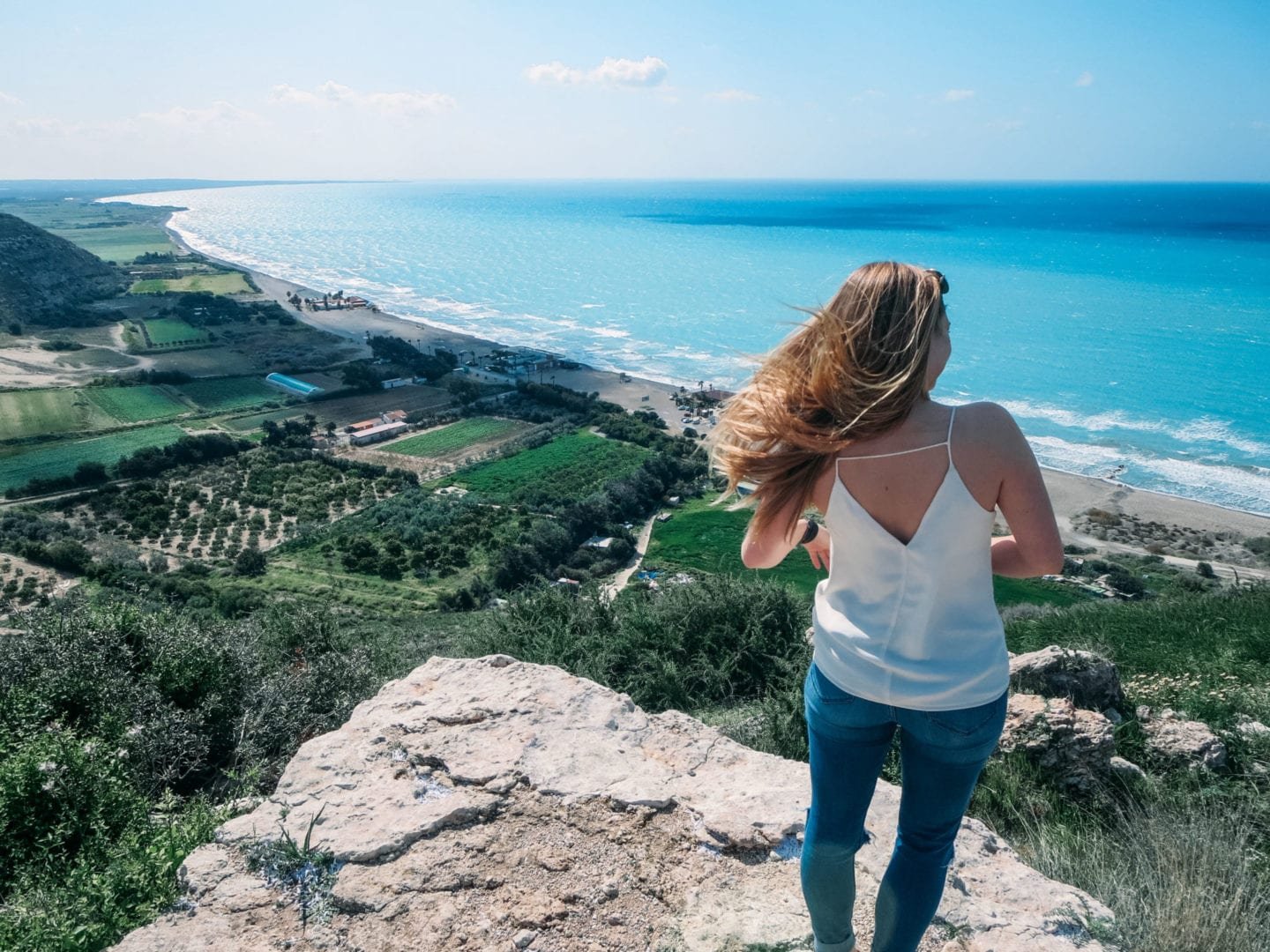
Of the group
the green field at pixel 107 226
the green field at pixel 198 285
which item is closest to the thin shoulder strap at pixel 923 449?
the green field at pixel 198 285

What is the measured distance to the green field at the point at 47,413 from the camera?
43.2m

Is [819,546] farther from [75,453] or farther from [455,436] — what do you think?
[75,453]

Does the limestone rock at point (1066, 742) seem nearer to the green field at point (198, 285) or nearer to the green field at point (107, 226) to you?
the green field at point (198, 285)

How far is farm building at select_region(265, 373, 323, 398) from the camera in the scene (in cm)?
5203

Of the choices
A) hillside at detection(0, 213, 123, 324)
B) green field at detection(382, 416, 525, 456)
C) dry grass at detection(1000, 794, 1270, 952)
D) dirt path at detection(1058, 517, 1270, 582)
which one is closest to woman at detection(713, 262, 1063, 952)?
dry grass at detection(1000, 794, 1270, 952)

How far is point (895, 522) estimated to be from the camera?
1755mm

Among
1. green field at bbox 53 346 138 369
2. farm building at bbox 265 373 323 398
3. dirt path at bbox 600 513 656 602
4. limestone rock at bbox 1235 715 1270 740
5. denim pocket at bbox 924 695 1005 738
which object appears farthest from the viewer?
green field at bbox 53 346 138 369

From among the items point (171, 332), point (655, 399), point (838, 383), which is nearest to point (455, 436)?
point (655, 399)

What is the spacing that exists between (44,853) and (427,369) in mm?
55355

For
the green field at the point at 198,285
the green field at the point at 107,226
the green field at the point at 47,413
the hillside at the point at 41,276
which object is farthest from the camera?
the green field at the point at 107,226

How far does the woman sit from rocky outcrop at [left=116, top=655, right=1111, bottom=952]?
95 cm

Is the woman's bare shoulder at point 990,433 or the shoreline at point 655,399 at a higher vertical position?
the woman's bare shoulder at point 990,433

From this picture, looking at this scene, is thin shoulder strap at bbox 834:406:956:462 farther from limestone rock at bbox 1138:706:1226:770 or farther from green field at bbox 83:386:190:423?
green field at bbox 83:386:190:423

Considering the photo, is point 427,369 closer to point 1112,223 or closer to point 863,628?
point 863,628
